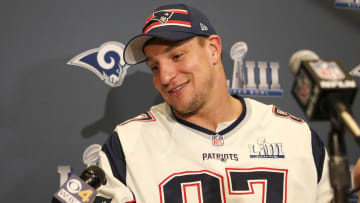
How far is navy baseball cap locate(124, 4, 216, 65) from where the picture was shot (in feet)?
3.59

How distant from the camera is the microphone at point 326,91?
0.54 meters

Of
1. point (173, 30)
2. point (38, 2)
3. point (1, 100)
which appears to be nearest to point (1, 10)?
point (38, 2)

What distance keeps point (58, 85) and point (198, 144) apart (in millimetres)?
624

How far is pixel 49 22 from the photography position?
53.6 inches

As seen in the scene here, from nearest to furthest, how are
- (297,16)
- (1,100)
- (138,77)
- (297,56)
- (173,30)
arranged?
(297,56)
(173,30)
(1,100)
(138,77)
(297,16)

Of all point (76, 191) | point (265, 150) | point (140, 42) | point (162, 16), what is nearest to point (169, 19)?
point (162, 16)

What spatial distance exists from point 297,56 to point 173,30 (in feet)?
1.79

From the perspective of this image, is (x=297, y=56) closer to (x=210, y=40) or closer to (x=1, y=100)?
Result: (x=210, y=40)

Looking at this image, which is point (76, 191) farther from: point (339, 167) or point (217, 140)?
point (217, 140)

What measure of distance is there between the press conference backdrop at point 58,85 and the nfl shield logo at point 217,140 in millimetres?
399

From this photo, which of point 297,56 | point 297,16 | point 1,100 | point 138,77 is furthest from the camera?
point 297,16

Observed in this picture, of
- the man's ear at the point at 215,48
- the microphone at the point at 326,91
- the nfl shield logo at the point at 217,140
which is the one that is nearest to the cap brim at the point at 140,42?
the man's ear at the point at 215,48

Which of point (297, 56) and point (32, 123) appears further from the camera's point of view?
point (32, 123)

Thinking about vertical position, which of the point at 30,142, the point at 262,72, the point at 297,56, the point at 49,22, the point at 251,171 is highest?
the point at 49,22
